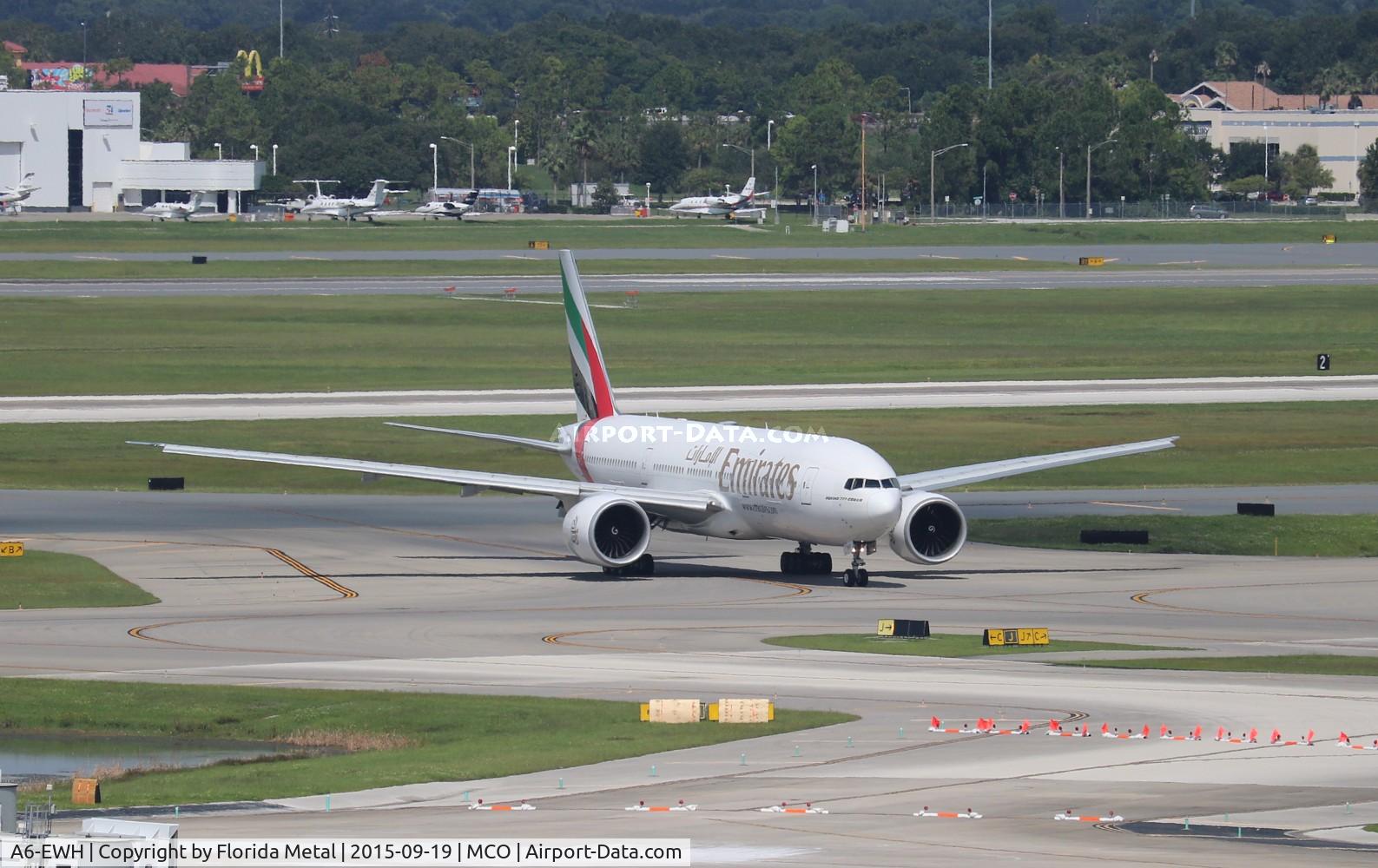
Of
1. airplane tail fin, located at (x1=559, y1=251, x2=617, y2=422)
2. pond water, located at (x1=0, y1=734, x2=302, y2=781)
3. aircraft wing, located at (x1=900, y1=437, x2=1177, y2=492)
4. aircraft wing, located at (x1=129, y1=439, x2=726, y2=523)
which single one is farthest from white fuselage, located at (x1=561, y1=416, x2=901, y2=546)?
pond water, located at (x1=0, y1=734, x2=302, y2=781)

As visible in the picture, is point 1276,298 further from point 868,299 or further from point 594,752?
point 594,752

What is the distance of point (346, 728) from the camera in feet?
133

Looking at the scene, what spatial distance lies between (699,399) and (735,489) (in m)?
41.7

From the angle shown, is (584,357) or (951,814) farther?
(584,357)


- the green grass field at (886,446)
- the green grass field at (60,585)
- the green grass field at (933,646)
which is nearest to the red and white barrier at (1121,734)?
the green grass field at (933,646)

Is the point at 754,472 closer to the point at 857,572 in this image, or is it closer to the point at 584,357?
the point at 857,572

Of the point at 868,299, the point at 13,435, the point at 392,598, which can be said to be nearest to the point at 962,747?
the point at 392,598

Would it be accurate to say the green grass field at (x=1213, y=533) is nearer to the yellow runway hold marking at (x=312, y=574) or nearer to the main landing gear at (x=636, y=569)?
the main landing gear at (x=636, y=569)

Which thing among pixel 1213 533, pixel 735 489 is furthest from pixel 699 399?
pixel 735 489

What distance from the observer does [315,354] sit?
130m

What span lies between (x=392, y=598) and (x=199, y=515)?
1867cm

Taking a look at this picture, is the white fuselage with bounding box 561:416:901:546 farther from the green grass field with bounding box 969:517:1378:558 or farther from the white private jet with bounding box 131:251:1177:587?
the green grass field with bounding box 969:517:1378:558

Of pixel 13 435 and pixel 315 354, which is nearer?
pixel 13 435

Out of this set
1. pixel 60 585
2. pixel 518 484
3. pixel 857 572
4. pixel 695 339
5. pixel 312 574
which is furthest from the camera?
pixel 695 339
